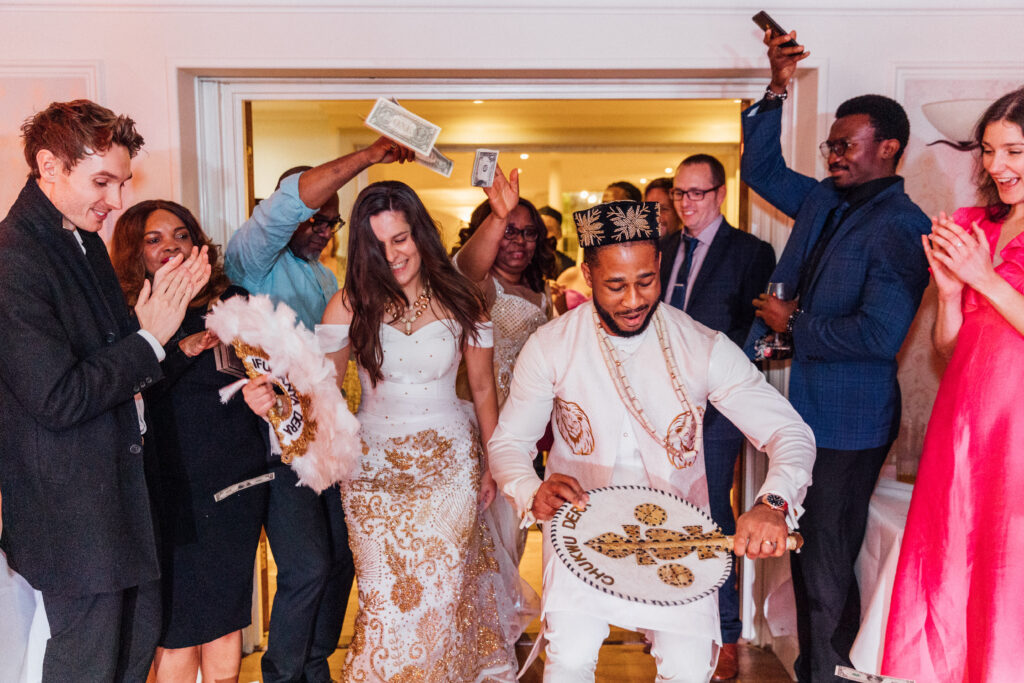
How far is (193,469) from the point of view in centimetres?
249

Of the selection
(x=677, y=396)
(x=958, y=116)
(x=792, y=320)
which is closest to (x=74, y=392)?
(x=677, y=396)

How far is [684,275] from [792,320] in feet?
2.32

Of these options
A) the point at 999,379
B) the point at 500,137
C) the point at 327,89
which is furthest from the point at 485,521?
the point at 500,137

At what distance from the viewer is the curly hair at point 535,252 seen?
353cm

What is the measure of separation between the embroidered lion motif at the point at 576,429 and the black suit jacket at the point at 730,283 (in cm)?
103

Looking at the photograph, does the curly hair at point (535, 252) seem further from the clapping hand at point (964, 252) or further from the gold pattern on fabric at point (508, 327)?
the clapping hand at point (964, 252)

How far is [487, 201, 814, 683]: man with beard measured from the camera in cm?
221

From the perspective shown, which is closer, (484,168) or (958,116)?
(484,168)

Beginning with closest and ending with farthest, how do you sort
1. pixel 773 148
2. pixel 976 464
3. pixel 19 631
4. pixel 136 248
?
pixel 976 464, pixel 19 631, pixel 136 248, pixel 773 148

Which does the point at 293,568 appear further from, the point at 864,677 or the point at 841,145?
the point at 841,145

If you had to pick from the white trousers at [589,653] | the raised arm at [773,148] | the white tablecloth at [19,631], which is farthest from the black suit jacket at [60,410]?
the raised arm at [773,148]

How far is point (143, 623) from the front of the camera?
2316mm

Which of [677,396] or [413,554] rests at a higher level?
[677,396]

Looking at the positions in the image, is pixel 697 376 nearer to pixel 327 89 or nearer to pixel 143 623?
pixel 143 623
